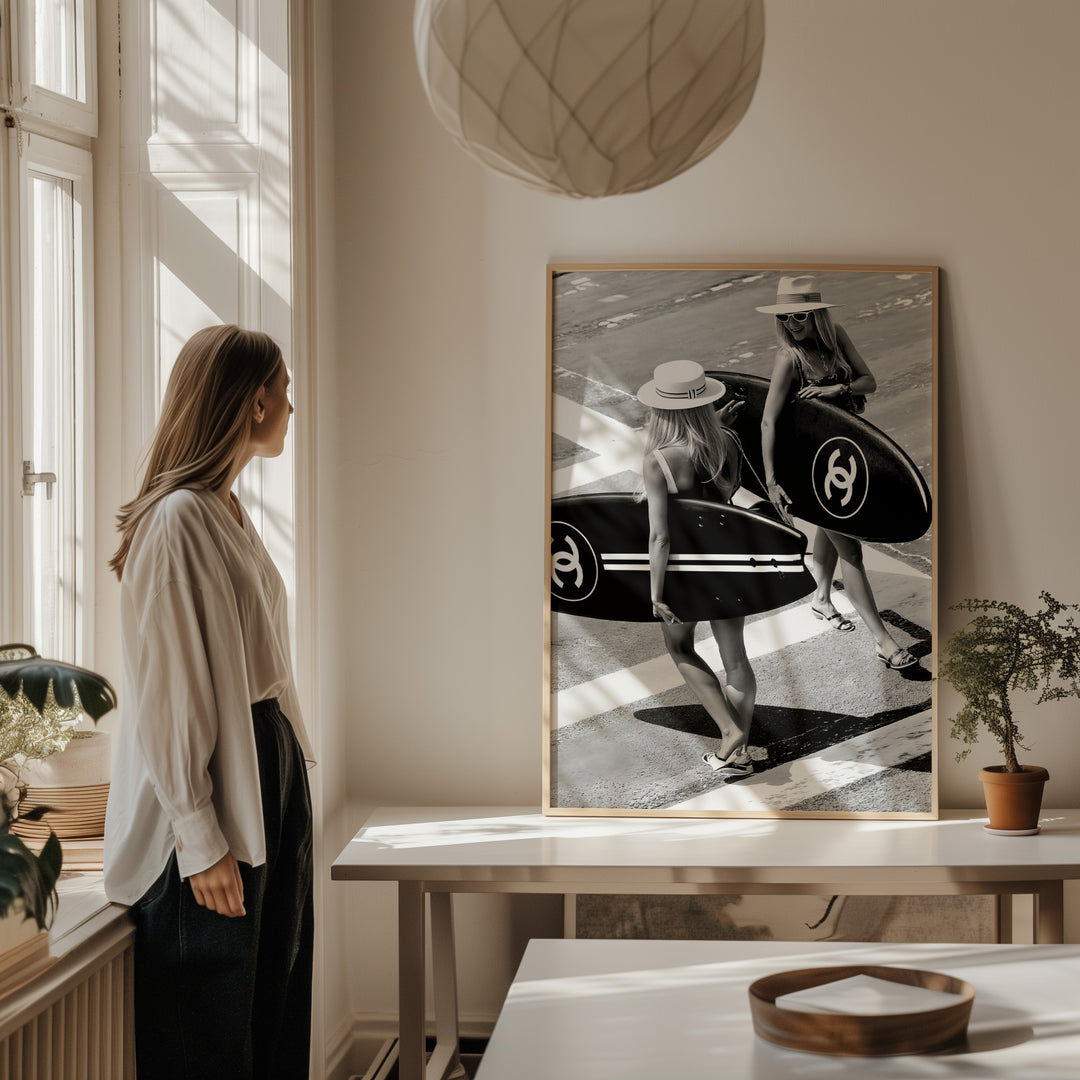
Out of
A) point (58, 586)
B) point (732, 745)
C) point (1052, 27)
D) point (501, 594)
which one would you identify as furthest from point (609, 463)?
point (1052, 27)

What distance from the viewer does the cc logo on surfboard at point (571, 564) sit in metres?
3.10

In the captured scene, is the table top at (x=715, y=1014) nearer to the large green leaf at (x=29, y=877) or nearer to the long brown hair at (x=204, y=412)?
the large green leaf at (x=29, y=877)

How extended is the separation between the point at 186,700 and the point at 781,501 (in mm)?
1677

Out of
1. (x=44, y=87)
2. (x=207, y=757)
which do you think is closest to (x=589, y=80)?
(x=207, y=757)

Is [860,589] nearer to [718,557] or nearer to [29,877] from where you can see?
[718,557]

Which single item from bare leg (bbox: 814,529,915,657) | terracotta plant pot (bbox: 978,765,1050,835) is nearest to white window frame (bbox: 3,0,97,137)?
bare leg (bbox: 814,529,915,657)

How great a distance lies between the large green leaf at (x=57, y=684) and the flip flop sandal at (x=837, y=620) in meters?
1.85

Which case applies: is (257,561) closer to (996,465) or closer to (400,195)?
(400,195)

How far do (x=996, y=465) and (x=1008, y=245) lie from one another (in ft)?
1.83

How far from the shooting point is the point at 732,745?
3.08m

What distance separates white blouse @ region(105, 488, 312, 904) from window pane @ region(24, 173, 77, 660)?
66 centimetres

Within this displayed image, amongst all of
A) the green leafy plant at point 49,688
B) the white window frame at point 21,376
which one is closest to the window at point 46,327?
the white window frame at point 21,376

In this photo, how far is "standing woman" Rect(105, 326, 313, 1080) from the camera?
1.95 m

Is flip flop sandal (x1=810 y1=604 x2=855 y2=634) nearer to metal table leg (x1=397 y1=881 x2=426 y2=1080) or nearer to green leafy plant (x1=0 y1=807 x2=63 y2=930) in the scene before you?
metal table leg (x1=397 y1=881 x2=426 y2=1080)
